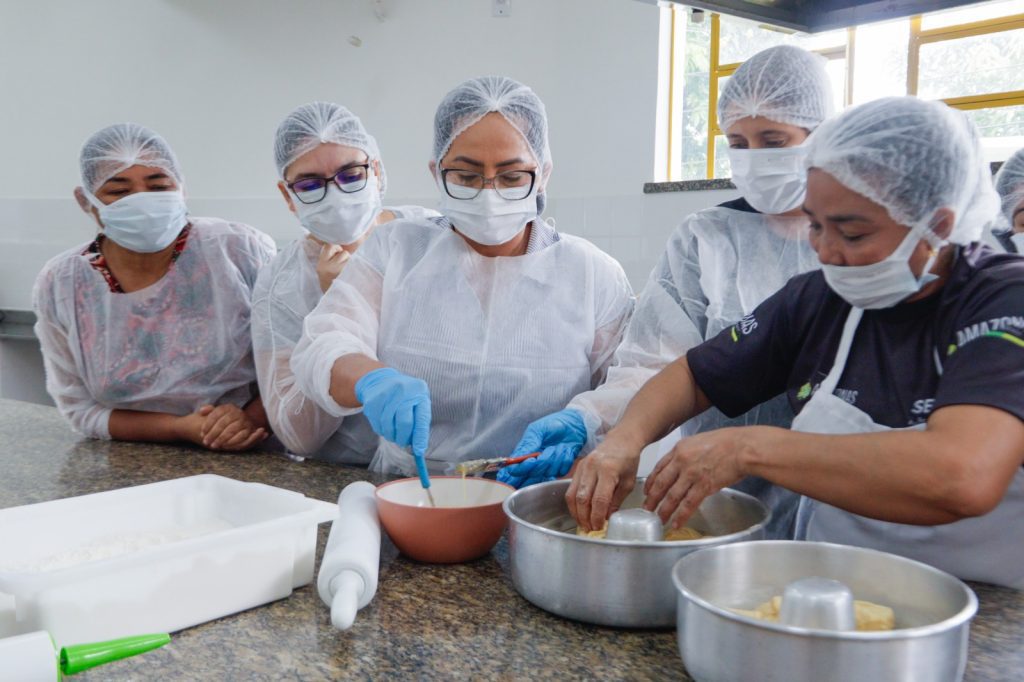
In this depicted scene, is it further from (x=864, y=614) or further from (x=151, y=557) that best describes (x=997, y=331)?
(x=151, y=557)

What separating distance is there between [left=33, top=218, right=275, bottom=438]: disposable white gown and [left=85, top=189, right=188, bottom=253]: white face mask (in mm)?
65

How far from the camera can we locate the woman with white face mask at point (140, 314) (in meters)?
1.83

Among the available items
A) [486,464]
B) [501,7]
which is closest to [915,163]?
[486,464]

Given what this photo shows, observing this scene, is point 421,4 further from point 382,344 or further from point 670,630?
point 670,630

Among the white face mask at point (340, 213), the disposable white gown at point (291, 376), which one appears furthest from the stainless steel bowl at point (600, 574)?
the white face mask at point (340, 213)

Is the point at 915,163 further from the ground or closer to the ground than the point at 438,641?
further from the ground

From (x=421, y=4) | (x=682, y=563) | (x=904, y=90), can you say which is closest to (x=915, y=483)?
(x=682, y=563)

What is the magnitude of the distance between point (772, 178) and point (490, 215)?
0.47m

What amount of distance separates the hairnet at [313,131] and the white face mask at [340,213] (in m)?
0.09

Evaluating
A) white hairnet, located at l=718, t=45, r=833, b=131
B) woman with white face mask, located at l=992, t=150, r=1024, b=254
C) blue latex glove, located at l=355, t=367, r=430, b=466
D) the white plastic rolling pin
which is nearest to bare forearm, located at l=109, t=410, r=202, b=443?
blue latex glove, located at l=355, t=367, r=430, b=466

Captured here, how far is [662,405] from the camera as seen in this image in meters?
1.17

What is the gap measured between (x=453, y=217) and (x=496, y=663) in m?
0.89

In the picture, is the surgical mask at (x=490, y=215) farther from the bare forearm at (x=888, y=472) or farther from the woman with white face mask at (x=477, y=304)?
the bare forearm at (x=888, y=472)

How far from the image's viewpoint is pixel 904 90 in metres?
4.74
